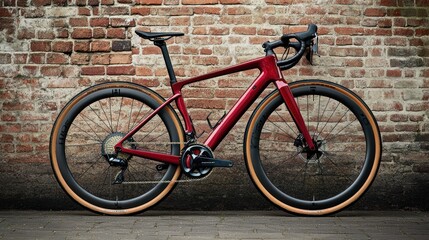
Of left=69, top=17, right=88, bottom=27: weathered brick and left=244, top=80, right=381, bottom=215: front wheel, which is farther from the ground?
left=69, top=17, right=88, bottom=27: weathered brick

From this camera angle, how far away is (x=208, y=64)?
5508mm

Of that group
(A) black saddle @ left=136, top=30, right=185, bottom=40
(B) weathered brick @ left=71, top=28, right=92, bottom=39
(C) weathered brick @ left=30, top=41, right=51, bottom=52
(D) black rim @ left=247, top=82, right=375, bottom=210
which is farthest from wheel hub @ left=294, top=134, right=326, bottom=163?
(C) weathered brick @ left=30, top=41, right=51, bottom=52

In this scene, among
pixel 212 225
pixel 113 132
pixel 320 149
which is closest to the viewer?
pixel 212 225

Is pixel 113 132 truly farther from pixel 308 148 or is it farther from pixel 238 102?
pixel 308 148

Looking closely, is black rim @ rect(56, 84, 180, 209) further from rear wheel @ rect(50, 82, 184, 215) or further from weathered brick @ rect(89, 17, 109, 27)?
weathered brick @ rect(89, 17, 109, 27)

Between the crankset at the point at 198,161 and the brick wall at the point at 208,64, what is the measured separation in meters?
0.55

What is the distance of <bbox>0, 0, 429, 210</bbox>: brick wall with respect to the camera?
5.49 metres

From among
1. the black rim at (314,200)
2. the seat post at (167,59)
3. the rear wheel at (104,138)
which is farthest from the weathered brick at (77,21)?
the black rim at (314,200)

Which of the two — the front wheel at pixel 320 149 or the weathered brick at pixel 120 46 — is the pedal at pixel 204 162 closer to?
the front wheel at pixel 320 149

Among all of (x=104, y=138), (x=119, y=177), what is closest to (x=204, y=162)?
(x=119, y=177)

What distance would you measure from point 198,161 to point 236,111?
0.46 m

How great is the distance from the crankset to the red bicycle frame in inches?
2.7

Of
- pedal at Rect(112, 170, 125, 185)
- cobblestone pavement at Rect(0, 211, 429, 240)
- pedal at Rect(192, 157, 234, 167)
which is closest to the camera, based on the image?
cobblestone pavement at Rect(0, 211, 429, 240)

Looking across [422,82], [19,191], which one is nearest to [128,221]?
[19,191]
